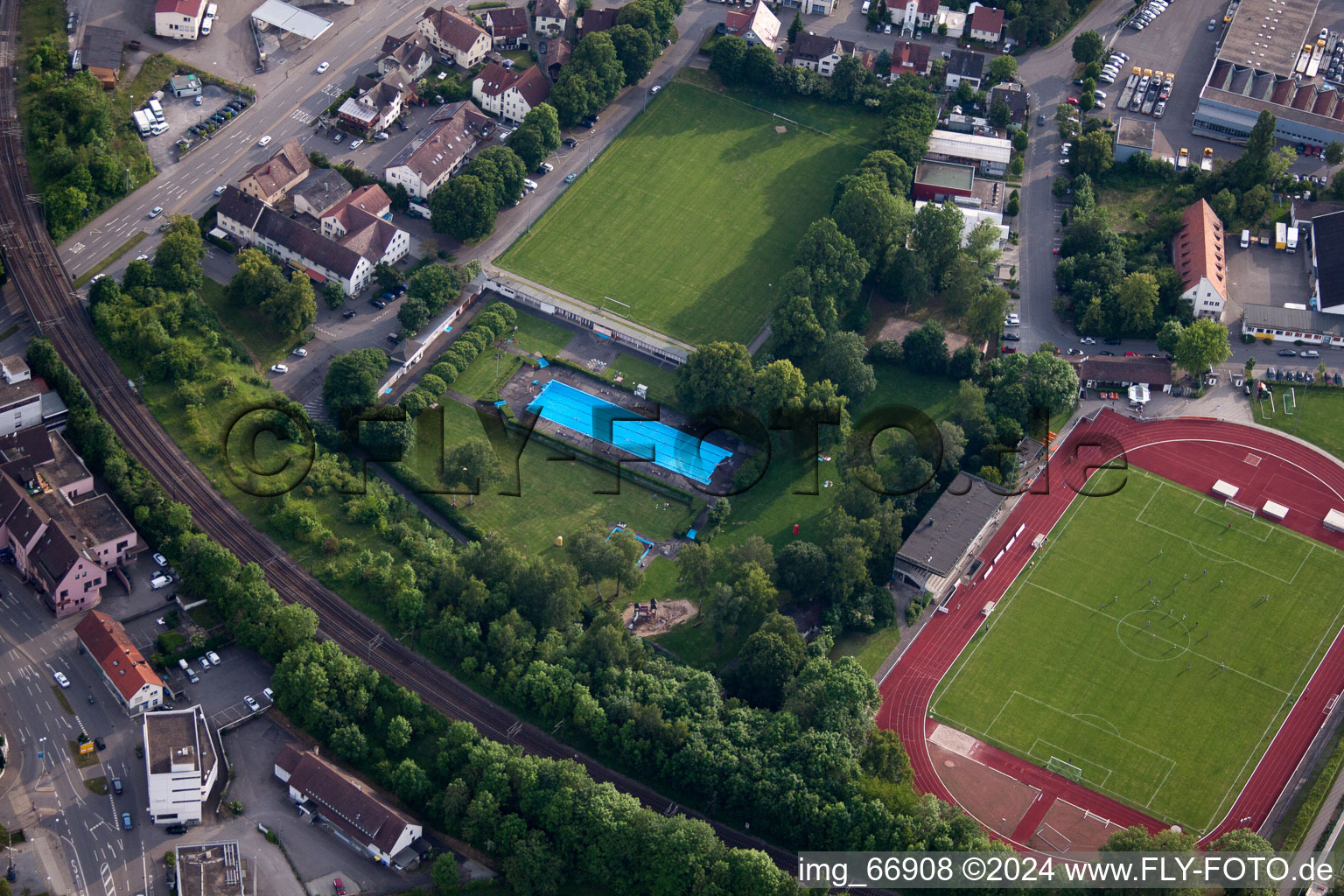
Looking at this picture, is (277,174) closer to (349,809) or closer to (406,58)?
(406,58)

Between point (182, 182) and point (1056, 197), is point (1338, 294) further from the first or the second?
point (182, 182)

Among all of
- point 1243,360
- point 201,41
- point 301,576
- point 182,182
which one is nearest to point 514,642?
point 301,576

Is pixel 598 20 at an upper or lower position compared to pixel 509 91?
upper

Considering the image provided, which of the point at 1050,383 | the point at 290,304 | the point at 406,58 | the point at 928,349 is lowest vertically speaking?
the point at 928,349

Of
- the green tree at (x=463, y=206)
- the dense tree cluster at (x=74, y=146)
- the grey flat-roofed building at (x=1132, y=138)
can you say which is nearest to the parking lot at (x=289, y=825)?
the green tree at (x=463, y=206)

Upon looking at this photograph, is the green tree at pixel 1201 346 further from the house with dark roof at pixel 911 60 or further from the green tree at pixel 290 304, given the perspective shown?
the green tree at pixel 290 304

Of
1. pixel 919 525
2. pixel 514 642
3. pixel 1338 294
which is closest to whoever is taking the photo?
pixel 514 642

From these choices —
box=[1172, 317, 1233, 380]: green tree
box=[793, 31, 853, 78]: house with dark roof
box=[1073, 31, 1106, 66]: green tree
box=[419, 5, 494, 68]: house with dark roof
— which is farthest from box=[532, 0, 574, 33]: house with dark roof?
box=[1172, 317, 1233, 380]: green tree

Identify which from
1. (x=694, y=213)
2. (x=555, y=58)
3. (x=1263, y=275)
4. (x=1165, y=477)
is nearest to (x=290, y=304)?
(x=694, y=213)
